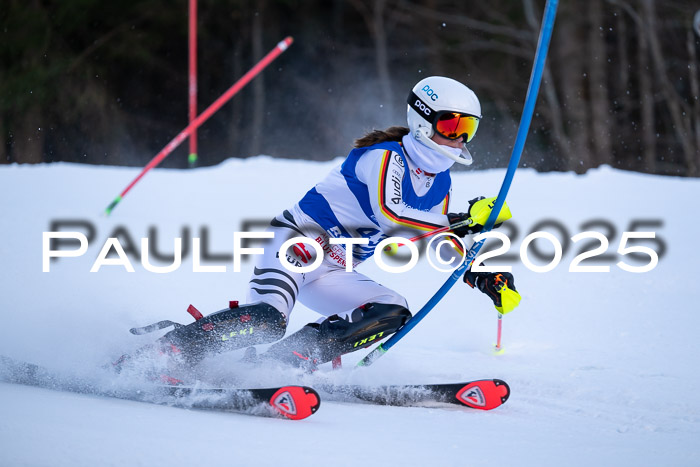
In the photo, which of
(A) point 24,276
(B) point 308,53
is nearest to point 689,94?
(B) point 308,53

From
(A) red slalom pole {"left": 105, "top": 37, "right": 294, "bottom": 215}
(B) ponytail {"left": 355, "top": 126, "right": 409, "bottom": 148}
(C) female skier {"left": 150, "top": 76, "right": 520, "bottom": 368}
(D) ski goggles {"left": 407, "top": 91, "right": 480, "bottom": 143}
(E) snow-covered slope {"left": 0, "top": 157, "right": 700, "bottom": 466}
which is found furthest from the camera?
(A) red slalom pole {"left": 105, "top": 37, "right": 294, "bottom": 215}

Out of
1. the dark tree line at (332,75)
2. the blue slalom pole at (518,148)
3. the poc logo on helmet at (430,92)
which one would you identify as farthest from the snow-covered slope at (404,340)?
the dark tree line at (332,75)

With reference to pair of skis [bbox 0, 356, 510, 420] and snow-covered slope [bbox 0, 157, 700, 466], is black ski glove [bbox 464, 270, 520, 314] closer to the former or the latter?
pair of skis [bbox 0, 356, 510, 420]

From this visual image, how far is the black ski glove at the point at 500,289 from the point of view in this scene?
3.80 m

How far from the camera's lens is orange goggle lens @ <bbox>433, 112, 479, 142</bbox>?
3748 millimetres

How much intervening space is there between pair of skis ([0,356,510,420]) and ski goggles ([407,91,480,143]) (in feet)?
3.52

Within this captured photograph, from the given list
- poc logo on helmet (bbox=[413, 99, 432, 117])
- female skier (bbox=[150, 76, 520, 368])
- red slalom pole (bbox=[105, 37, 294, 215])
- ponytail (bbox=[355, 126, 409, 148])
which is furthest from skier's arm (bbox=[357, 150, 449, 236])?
red slalom pole (bbox=[105, 37, 294, 215])

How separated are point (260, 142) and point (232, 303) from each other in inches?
625

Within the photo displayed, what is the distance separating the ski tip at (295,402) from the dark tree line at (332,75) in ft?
44.1

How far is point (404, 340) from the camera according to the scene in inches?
215

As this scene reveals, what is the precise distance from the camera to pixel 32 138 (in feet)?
56.1

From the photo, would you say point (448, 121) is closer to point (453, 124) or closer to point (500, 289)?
point (453, 124)

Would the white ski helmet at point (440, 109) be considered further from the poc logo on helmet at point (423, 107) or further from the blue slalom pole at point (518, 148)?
the blue slalom pole at point (518, 148)

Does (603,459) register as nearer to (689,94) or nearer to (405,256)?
(405,256)
